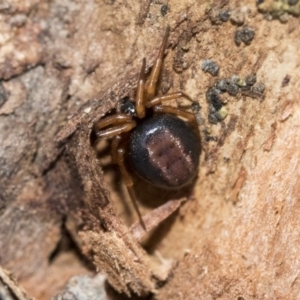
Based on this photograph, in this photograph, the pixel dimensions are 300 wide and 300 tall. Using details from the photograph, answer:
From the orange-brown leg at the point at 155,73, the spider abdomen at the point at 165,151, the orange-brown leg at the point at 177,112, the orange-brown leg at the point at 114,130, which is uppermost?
the orange-brown leg at the point at 155,73

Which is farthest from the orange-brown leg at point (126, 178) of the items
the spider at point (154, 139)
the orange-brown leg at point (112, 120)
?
the orange-brown leg at point (112, 120)

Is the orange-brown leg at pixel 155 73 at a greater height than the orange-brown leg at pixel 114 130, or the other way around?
the orange-brown leg at pixel 155 73

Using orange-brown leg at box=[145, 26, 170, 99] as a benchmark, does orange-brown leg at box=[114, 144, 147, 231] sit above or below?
below

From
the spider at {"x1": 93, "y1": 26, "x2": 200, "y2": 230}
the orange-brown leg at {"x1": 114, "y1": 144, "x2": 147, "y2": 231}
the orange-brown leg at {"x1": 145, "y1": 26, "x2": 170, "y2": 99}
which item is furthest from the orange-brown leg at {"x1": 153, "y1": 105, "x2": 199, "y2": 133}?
the orange-brown leg at {"x1": 114, "y1": 144, "x2": 147, "y2": 231}

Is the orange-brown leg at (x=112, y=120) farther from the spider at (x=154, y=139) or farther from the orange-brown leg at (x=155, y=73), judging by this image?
the orange-brown leg at (x=155, y=73)

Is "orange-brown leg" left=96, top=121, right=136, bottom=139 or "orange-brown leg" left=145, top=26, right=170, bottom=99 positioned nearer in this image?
"orange-brown leg" left=145, top=26, right=170, bottom=99

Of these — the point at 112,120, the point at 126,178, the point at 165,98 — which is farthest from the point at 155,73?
the point at 126,178

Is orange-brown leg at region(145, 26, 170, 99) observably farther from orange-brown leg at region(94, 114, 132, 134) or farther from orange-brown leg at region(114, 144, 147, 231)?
orange-brown leg at region(114, 144, 147, 231)

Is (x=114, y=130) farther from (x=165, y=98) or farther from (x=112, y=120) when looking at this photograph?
(x=165, y=98)
